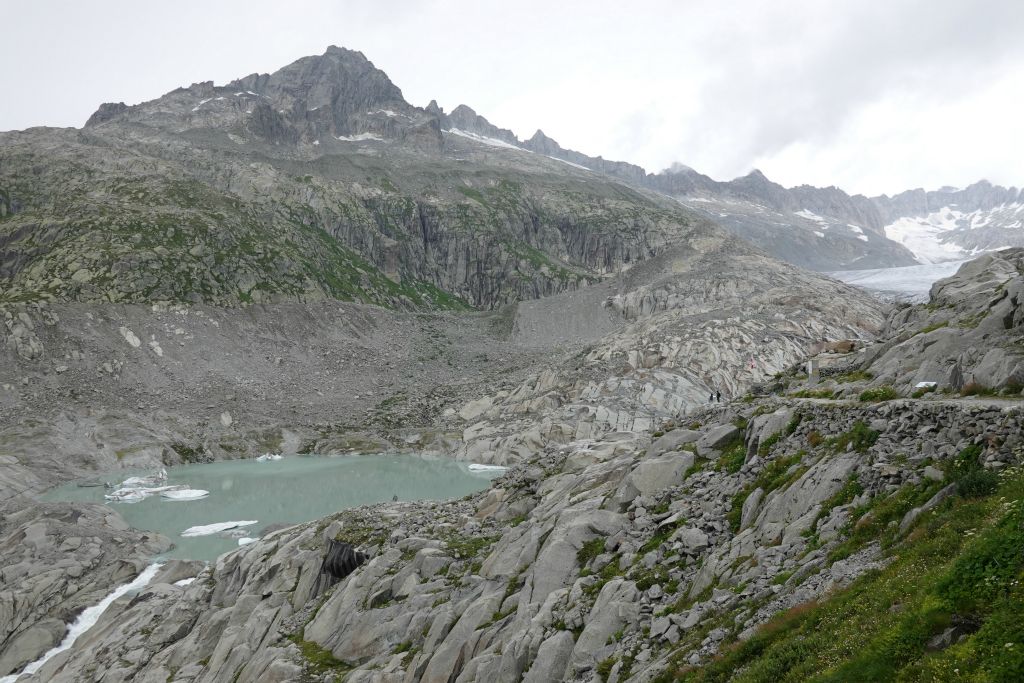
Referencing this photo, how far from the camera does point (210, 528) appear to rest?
186 ft

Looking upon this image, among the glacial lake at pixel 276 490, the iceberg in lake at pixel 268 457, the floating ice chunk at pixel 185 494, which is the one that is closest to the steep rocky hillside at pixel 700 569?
the glacial lake at pixel 276 490

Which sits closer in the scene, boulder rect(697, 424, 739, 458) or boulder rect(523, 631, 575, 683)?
boulder rect(523, 631, 575, 683)

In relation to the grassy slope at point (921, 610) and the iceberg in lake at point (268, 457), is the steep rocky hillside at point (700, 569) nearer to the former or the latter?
the grassy slope at point (921, 610)

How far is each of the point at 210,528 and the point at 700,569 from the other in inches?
2136

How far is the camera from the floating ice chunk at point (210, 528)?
55.6 meters

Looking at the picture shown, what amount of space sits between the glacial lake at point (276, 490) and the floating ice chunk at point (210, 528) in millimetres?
608

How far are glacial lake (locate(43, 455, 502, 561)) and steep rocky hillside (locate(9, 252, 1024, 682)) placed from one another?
984 inches

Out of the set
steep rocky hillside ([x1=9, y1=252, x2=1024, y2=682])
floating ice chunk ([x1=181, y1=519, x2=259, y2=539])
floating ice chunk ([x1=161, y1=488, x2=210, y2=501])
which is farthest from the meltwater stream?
floating ice chunk ([x1=161, y1=488, x2=210, y2=501])

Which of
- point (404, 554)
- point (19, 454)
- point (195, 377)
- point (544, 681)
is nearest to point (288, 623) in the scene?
point (404, 554)

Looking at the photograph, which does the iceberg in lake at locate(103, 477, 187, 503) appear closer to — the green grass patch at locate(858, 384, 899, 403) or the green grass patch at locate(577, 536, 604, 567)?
the green grass patch at locate(577, 536, 604, 567)

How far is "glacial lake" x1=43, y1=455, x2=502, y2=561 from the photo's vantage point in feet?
191

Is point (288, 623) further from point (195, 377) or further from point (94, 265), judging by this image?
point (94, 265)

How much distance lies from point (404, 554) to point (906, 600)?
70.1 feet

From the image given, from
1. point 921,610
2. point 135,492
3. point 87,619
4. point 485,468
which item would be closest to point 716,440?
point 921,610
